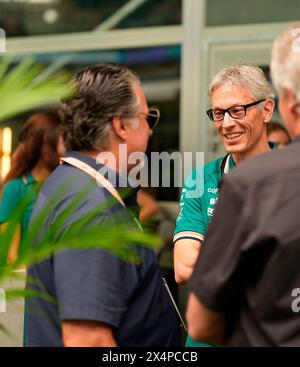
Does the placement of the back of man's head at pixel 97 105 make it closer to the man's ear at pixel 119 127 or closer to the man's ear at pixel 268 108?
the man's ear at pixel 119 127

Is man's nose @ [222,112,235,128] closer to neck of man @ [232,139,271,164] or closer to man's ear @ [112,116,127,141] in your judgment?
neck of man @ [232,139,271,164]

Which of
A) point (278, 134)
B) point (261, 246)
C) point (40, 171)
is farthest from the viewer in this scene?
point (278, 134)

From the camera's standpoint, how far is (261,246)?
1.44 metres

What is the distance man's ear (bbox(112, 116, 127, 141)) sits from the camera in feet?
6.57

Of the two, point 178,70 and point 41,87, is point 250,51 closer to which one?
point 178,70

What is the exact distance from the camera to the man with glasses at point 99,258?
1766 millimetres

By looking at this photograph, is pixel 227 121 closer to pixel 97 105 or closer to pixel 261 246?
pixel 97 105

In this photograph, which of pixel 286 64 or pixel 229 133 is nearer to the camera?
pixel 286 64

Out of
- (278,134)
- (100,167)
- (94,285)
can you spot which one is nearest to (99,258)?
(94,285)

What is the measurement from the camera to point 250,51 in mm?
4895

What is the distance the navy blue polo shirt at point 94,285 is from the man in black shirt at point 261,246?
29 cm

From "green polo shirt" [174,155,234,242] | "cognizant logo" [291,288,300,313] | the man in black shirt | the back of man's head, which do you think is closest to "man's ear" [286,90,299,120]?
the man in black shirt

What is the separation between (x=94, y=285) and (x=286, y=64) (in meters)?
0.71
